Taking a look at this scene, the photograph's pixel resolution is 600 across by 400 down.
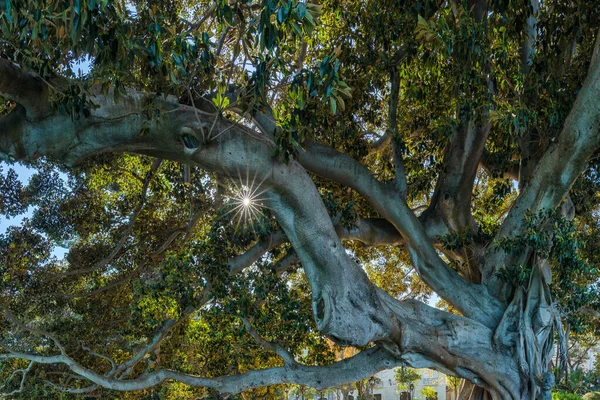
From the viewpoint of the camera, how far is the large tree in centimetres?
398

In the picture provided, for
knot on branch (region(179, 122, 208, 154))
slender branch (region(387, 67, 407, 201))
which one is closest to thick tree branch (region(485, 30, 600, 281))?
slender branch (region(387, 67, 407, 201))

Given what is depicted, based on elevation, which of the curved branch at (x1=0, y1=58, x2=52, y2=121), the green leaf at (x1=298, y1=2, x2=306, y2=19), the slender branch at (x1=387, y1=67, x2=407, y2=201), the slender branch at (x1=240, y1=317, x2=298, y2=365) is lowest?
the slender branch at (x1=240, y1=317, x2=298, y2=365)

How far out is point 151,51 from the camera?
334 centimetres

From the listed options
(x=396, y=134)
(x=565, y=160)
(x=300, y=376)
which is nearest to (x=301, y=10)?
(x=396, y=134)

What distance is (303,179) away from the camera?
15.9 feet

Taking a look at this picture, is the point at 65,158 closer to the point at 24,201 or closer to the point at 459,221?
the point at 24,201

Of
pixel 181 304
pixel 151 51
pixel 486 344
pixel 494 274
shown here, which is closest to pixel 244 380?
pixel 181 304

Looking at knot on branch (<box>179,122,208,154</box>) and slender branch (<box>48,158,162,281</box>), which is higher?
slender branch (<box>48,158,162,281</box>)

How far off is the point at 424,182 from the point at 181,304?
12.0 ft

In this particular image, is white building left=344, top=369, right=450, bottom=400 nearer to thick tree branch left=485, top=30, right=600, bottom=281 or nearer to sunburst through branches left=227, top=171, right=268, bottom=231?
thick tree branch left=485, top=30, right=600, bottom=281

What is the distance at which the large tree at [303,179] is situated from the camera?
3.98 metres

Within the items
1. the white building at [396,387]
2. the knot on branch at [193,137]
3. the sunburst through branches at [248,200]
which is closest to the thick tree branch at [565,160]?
the sunburst through branches at [248,200]

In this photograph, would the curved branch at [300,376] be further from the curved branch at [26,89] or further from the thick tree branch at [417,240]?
the curved branch at [26,89]

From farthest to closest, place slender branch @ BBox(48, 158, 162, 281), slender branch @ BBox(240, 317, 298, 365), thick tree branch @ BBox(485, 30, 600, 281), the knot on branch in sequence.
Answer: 1. slender branch @ BBox(48, 158, 162, 281)
2. slender branch @ BBox(240, 317, 298, 365)
3. thick tree branch @ BBox(485, 30, 600, 281)
4. the knot on branch
